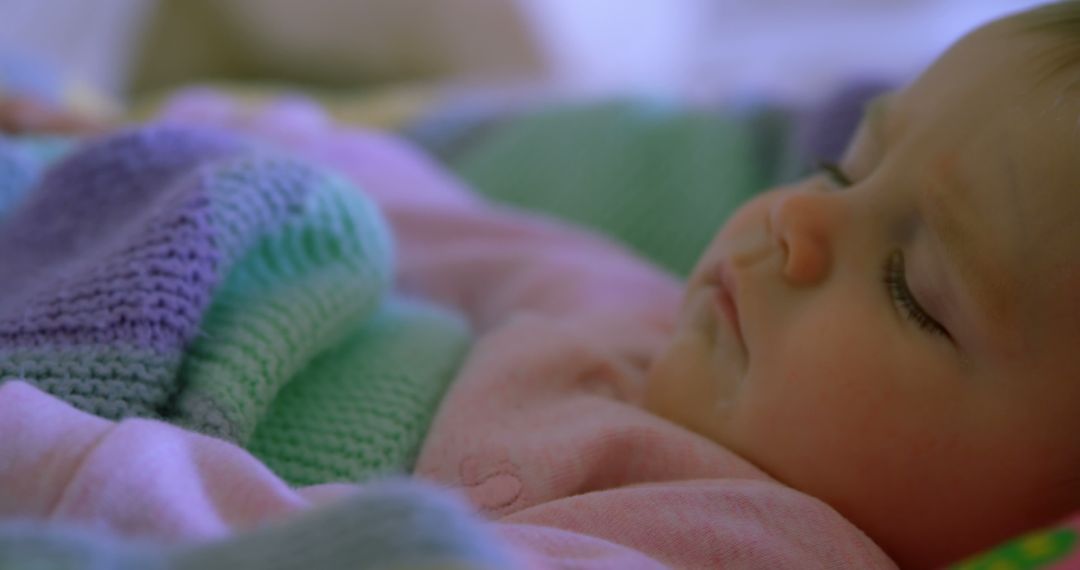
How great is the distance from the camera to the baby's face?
21.0 inches

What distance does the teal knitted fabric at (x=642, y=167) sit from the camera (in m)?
1.14

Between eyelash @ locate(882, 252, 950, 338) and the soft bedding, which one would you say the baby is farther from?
the soft bedding

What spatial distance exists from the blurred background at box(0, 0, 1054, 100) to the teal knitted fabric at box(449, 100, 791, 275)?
1.05 feet

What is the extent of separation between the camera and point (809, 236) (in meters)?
0.63

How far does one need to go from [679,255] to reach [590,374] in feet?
1.43

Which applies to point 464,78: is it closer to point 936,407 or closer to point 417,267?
point 417,267

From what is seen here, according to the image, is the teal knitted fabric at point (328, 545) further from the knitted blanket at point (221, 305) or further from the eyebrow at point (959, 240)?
the eyebrow at point (959, 240)

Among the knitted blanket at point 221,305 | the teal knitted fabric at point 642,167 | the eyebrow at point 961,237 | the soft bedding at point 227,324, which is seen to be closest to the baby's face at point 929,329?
the eyebrow at point 961,237

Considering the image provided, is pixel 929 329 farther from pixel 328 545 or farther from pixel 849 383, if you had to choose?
pixel 328 545

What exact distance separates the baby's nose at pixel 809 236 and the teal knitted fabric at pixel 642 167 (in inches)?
18.3

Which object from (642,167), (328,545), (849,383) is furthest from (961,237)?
(642,167)

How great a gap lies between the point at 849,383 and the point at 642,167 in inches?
25.5

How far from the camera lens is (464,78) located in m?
1.87

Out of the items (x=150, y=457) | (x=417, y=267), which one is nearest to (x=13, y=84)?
(x=417, y=267)
